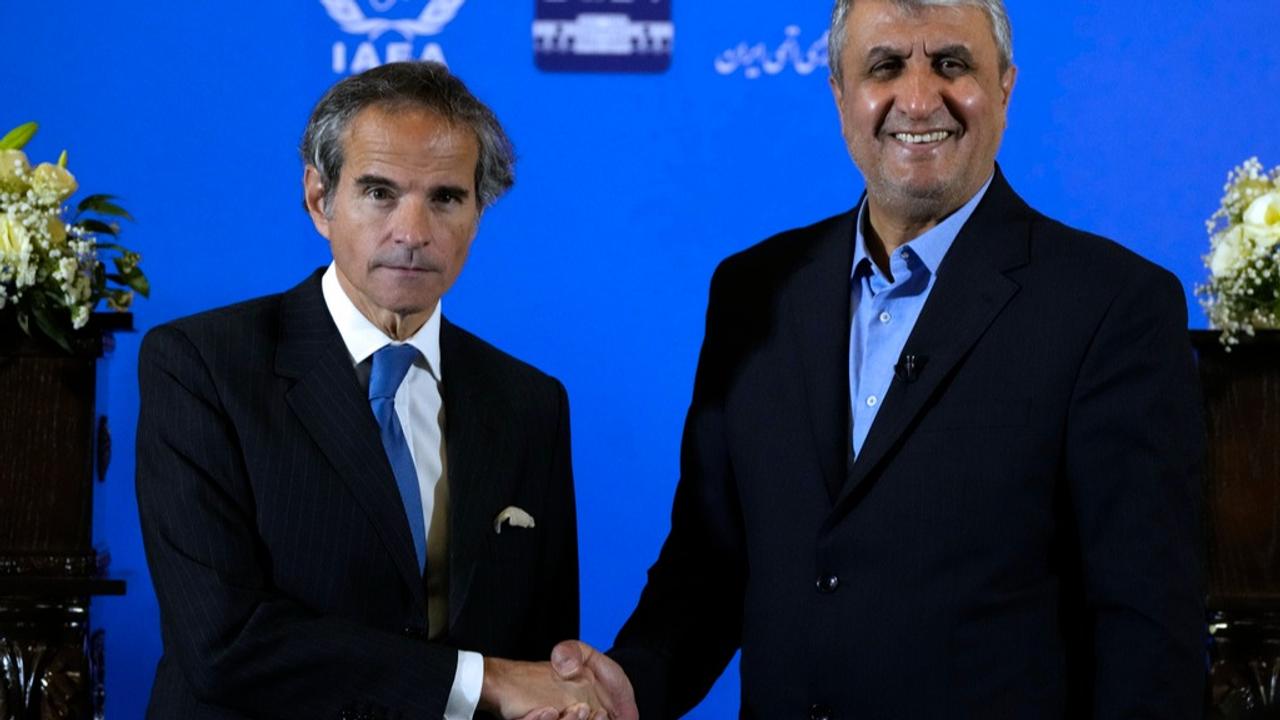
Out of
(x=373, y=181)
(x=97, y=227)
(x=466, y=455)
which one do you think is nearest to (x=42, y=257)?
(x=97, y=227)

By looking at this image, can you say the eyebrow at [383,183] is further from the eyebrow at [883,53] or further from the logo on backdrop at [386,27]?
the logo on backdrop at [386,27]

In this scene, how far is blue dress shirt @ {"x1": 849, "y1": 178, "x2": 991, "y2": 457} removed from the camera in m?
2.40

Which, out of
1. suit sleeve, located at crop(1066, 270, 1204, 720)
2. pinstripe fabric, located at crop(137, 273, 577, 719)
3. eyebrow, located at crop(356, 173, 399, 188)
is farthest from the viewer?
eyebrow, located at crop(356, 173, 399, 188)

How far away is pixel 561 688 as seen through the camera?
98.8 inches

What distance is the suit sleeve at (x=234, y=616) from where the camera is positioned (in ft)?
7.64

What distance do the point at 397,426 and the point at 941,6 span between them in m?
0.95

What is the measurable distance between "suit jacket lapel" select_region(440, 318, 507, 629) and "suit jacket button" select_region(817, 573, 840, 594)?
0.47 m

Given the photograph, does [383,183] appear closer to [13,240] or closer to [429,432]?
[429,432]

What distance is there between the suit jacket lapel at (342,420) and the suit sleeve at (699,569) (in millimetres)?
429

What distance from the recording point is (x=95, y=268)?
10.9ft

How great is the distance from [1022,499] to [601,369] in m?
2.08

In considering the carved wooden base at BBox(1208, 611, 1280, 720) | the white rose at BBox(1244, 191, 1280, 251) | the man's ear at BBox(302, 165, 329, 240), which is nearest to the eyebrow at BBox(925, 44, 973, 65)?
the man's ear at BBox(302, 165, 329, 240)

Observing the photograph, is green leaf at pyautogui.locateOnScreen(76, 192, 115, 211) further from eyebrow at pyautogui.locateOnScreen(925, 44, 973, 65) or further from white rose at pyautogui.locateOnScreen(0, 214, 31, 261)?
eyebrow at pyautogui.locateOnScreen(925, 44, 973, 65)

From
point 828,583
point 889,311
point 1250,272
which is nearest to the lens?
point 828,583
